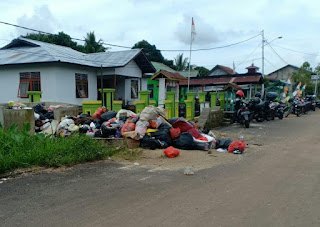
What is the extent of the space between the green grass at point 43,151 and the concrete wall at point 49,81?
8.30 meters

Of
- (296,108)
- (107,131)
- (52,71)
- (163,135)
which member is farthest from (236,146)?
(296,108)

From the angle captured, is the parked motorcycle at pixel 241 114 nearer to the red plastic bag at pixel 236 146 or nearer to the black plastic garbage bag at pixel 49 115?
the red plastic bag at pixel 236 146

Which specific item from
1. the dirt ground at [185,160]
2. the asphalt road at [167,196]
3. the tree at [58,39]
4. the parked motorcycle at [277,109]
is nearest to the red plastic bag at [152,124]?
the dirt ground at [185,160]

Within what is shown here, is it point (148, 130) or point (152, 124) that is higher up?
point (152, 124)

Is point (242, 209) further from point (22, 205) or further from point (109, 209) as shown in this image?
point (22, 205)

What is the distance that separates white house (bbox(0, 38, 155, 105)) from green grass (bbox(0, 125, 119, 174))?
301 inches

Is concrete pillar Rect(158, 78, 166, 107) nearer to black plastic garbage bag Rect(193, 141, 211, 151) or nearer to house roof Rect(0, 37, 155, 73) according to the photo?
house roof Rect(0, 37, 155, 73)

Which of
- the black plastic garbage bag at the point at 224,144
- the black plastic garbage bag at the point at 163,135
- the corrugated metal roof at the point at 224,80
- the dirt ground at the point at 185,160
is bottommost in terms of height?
the dirt ground at the point at 185,160

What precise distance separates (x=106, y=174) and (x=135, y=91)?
15890 millimetres

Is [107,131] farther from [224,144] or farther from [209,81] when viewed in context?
[209,81]

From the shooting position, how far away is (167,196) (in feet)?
12.7

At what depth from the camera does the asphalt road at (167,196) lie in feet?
10.2

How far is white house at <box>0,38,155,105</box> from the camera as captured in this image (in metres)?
14.3

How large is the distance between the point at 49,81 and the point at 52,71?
0.56 meters
